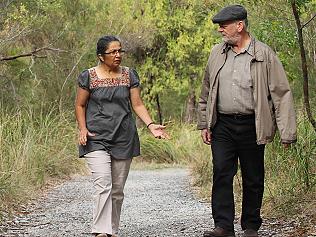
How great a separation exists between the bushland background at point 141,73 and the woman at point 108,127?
1697 mm

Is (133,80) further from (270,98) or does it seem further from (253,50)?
(270,98)

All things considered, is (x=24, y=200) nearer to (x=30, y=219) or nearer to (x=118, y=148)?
(x=30, y=219)

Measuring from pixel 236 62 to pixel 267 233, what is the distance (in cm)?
163

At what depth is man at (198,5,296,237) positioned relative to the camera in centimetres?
662

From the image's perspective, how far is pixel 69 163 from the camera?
52.4ft

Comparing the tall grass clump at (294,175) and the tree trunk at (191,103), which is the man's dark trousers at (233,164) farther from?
the tree trunk at (191,103)

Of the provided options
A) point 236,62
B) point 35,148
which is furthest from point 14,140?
point 236,62

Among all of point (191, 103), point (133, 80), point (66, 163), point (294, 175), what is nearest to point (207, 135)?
point (133, 80)

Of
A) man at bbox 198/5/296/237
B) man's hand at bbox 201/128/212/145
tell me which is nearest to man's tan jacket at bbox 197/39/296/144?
man at bbox 198/5/296/237

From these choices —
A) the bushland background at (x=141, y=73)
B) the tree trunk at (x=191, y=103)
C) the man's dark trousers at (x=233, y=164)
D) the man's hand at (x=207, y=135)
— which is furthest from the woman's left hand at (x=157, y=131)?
the tree trunk at (x=191, y=103)

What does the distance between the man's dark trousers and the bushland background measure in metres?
0.73

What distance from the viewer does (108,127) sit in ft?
23.3

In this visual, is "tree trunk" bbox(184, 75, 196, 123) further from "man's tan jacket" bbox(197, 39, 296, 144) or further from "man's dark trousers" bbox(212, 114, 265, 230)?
"man's tan jacket" bbox(197, 39, 296, 144)

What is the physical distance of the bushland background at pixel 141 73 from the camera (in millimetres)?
8727
